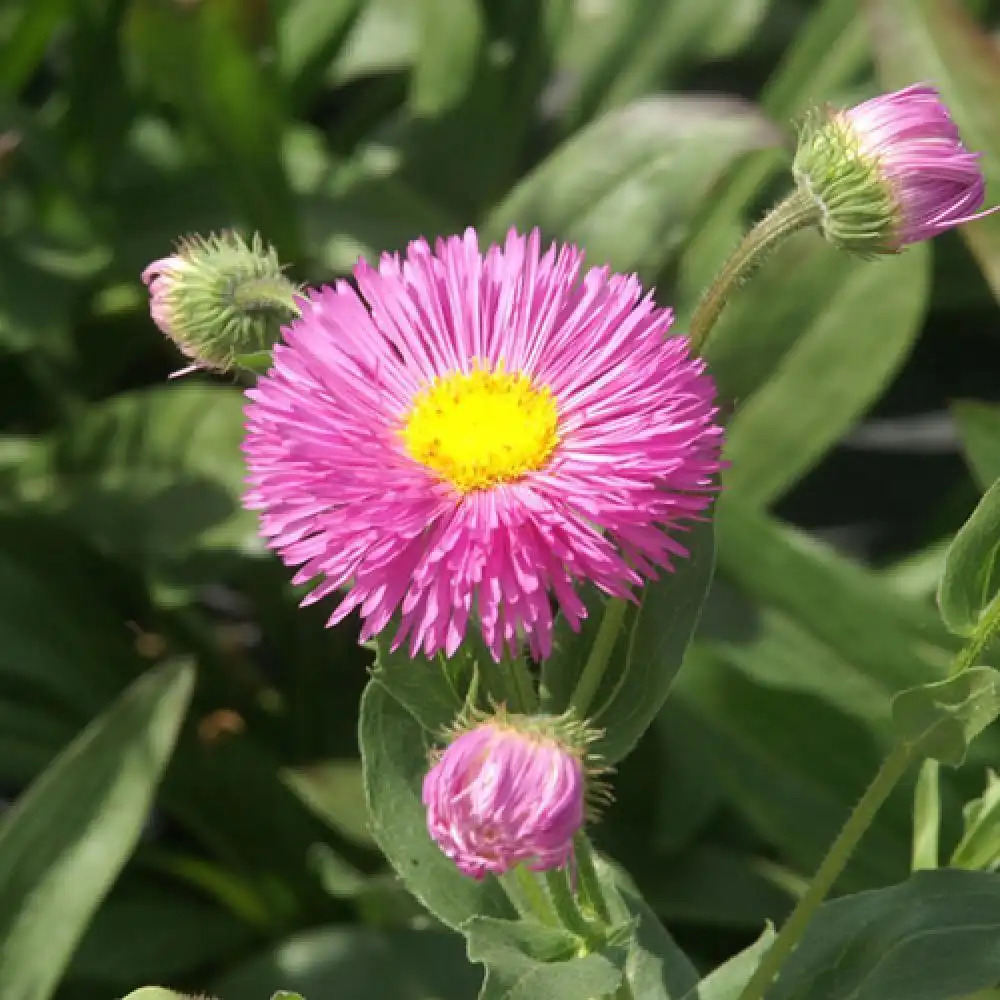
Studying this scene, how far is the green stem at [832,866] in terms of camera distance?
0.62m

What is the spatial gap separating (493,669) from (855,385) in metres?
0.61

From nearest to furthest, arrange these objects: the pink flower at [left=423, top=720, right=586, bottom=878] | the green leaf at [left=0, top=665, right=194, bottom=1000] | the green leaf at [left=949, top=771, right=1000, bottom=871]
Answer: the pink flower at [left=423, top=720, right=586, bottom=878]
the green leaf at [left=949, top=771, right=1000, bottom=871]
the green leaf at [left=0, top=665, right=194, bottom=1000]

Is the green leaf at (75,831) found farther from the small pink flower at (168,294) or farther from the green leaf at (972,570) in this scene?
the green leaf at (972,570)

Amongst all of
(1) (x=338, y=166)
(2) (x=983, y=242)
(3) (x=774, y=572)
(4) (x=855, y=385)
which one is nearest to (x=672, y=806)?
(3) (x=774, y=572)

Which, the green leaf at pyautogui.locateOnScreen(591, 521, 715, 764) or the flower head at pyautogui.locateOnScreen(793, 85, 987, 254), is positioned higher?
the flower head at pyautogui.locateOnScreen(793, 85, 987, 254)

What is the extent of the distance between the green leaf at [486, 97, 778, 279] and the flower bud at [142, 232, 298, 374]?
0.51 metres

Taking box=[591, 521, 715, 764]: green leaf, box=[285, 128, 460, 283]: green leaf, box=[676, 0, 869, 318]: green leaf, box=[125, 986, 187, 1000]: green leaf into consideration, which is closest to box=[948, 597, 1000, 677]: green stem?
box=[591, 521, 715, 764]: green leaf

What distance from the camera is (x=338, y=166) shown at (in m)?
1.38

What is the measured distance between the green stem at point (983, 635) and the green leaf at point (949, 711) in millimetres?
29

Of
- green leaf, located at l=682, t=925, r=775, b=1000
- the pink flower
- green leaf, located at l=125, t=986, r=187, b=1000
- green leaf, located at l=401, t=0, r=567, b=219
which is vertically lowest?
green leaf, located at l=682, t=925, r=775, b=1000

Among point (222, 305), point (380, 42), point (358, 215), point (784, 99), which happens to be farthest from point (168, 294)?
point (380, 42)

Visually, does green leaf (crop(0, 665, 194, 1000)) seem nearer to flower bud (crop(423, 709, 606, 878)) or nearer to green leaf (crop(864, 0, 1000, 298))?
flower bud (crop(423, 709, 606, 878))

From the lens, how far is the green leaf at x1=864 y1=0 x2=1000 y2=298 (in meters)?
1.08

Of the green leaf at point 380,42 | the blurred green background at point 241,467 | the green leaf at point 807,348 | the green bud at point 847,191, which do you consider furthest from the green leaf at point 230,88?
the green bud at point 847,191
